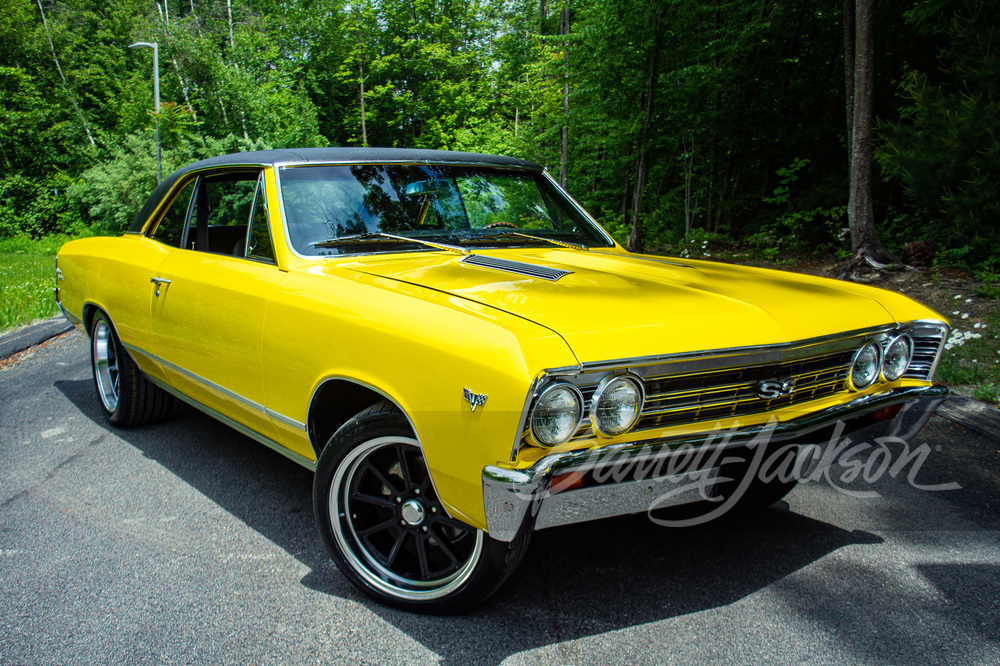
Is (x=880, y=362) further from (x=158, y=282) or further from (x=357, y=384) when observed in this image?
(x=158, y=282)

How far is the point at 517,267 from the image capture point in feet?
8.80

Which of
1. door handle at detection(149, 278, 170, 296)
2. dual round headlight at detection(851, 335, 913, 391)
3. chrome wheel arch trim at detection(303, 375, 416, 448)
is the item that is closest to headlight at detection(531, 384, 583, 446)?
chrome wheel arch trim at detection(303, 375, 416, 448)

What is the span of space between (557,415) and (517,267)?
973mm

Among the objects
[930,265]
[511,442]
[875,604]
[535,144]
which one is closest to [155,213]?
[511,442]

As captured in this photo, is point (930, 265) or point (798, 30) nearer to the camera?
point (930, 265)

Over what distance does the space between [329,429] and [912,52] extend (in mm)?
11556

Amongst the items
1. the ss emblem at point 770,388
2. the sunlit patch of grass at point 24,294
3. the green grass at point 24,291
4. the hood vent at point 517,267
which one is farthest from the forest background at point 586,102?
the sunlit patch of grass at point 24,294

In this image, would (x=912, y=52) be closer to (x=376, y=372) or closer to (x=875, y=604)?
(x=875, y=604)

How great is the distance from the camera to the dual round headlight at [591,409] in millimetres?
1824

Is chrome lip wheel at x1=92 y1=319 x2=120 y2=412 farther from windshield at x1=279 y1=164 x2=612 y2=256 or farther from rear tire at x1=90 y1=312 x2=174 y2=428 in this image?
windshield at x1=279 y1=164 x2=612 y2=256

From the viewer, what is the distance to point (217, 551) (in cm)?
271

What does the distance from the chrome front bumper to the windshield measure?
1.49 meters

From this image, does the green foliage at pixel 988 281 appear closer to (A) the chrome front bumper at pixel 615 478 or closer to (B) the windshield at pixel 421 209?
(B) the windshield at pixel 421 209

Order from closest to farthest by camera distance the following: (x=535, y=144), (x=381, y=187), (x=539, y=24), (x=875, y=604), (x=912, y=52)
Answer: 1. (x=875, y=604)
2. (x=381, y=187)
3. (x=912, y=52)
4. (x=535, y=144)
5. (x=539, y=24)
